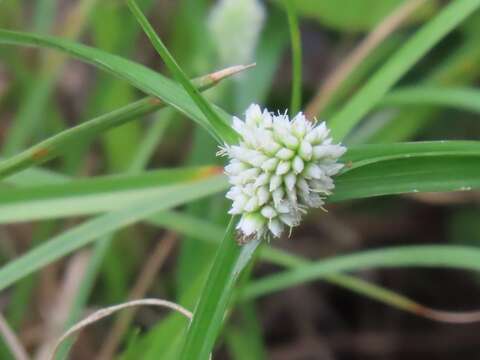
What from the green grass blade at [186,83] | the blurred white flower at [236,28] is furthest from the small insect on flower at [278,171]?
the blurred white flower at [236,28]

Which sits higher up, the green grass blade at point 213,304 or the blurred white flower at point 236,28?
the blurred white flower at point 236,28

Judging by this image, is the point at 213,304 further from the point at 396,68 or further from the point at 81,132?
the point at 396,68

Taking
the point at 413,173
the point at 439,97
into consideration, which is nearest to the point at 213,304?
the point at 413,173

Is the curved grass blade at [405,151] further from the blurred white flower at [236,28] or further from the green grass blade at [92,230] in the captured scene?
the blurred white flower at [236,28]

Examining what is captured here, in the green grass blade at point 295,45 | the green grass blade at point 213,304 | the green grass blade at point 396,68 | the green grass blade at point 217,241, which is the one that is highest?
the green grass blade at point 396,68

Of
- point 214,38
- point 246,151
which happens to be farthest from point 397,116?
point 246,151

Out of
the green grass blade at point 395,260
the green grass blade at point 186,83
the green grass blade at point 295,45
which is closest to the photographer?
the green grass blade at point 186,83

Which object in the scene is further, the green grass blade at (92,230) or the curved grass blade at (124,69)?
the green grass blade at (92,230)

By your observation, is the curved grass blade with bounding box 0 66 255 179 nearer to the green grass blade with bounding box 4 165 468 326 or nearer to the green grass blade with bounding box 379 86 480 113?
the green grass blade with bounding box 4 165 468 326
